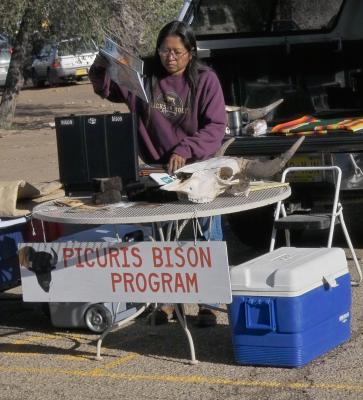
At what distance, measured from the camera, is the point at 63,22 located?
58.7 ft

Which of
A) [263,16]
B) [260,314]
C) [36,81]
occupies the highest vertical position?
[263,16]

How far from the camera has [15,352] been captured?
228 inches

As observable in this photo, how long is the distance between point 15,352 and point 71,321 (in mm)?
380

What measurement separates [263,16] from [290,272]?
427cm

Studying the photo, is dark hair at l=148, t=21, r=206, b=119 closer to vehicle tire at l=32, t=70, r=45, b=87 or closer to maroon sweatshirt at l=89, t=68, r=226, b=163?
maroon sweatshirt at l=89, t=68, r=226, b=163

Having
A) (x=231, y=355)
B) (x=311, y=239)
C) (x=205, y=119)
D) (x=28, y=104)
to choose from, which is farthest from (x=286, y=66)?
(x=28, y=104)

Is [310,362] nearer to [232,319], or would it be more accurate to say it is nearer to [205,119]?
[232,319]

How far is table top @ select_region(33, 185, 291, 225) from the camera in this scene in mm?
4934

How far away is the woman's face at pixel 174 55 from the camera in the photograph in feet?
19.1

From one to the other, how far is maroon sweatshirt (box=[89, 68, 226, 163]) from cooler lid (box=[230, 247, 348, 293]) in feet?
2.76

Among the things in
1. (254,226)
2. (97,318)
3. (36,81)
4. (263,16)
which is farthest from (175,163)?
(36,81)

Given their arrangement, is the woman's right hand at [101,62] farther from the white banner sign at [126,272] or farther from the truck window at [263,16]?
the truck window at [263,16]

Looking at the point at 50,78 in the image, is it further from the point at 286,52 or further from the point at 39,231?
the point at 39,231

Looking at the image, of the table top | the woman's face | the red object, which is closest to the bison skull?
the table top
